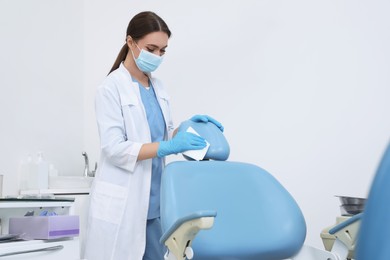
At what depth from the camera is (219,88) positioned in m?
2.58

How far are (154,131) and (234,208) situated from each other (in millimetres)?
575

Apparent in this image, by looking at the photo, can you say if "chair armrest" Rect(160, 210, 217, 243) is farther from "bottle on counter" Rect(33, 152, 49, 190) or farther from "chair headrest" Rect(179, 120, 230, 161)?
"bottle on counter" Rect(33, 152, 49, 190)

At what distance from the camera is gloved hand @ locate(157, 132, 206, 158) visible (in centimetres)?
156

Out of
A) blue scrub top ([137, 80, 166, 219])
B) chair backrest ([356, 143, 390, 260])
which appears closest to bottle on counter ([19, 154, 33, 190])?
blue scrub top ([137, 80, 166, 219])


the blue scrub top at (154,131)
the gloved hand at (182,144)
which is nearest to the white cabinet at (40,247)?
the blue scrub top at (154,131)

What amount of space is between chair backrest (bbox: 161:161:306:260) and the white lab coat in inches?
13.0

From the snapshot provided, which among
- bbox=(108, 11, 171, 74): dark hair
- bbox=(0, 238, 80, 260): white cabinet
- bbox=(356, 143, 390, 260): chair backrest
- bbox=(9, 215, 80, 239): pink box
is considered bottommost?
bbox=(0, 238, 80, 260): white cabinet

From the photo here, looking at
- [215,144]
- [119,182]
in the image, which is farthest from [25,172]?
[215,144]

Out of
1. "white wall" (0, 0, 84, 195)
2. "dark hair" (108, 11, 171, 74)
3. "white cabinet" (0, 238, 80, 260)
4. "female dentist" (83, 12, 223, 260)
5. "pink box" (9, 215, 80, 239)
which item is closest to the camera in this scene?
"white cabinet" (0, 238, 80, 260)

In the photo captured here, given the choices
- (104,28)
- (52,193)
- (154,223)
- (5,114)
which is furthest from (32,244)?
(104,28)

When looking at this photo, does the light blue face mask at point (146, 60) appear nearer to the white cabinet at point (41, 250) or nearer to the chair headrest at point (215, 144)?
the chair headrest at point (215, 144)

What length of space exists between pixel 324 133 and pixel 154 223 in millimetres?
981

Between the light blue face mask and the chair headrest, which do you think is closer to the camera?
the chair headrest

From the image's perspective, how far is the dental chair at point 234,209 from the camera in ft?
4.44
